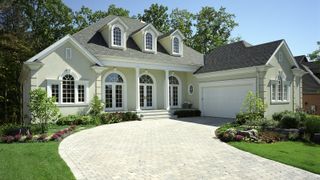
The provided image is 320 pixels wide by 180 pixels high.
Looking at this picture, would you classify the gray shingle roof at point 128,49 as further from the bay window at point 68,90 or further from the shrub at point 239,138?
the shrub at point 239,138

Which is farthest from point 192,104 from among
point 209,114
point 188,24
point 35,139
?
point 188,24

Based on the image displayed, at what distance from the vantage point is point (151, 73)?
21625 mm

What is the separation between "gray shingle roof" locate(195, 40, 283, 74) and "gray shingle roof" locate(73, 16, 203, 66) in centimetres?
143

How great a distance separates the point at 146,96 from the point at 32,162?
14655 millimetres

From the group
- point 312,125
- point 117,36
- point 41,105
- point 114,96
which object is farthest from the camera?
point 117,36

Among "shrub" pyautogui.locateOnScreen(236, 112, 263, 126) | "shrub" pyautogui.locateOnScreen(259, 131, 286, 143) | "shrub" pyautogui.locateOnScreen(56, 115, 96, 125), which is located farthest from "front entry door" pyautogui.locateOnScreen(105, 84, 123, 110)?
"shrub" pyautogui.locateOnScreen(259, 131, 286, 143)

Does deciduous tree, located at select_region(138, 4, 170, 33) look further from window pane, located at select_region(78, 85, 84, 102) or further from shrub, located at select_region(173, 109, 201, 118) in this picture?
window pane, located at select_region(78, 85, 84, 102)

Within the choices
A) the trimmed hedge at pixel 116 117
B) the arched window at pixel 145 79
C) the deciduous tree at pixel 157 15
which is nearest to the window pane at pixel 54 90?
the trimmed hedge at pixel 116 117

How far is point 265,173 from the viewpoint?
629 centimetres

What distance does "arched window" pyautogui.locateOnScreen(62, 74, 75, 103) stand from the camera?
16203mm

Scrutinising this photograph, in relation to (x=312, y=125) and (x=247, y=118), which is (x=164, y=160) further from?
(x=247, y=118)

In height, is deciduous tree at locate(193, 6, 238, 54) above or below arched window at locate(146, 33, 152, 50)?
above

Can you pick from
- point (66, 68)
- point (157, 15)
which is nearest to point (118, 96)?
point (66, 68)

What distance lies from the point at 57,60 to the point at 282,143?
13285mm
